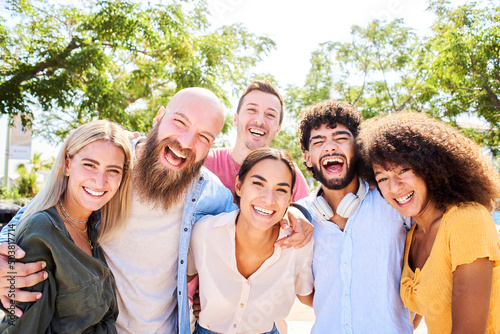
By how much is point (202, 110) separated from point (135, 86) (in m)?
7.69

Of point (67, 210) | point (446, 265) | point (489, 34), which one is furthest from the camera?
point (489, 34)

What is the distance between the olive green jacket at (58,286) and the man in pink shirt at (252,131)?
1981mm

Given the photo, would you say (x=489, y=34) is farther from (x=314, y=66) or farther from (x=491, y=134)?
(x=314, y=66)

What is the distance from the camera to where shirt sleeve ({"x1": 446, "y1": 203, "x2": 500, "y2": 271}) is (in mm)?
1954

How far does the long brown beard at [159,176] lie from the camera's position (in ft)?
9.37

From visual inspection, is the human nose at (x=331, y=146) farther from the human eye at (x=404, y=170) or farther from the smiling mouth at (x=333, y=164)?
the human eye at (x=404, y=170)

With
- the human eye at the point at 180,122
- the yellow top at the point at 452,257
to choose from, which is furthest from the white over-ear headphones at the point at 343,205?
the human eye at the point at 180,122

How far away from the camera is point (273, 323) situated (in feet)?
9.17

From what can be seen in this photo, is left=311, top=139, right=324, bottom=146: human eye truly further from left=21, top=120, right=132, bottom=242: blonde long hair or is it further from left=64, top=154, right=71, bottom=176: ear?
left=64, top=154, right=71, bottom=176: ear

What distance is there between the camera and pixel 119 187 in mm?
2656

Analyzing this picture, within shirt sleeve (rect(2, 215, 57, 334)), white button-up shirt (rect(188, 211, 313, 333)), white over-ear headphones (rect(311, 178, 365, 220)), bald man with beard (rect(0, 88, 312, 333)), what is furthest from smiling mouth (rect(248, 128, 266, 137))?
shirt sleeve (rect(2, 215, 57, 334))

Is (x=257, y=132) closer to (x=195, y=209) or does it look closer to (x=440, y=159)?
(x=195, y=209)

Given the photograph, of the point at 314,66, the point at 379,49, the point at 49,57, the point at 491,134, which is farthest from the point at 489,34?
the point at 49,57

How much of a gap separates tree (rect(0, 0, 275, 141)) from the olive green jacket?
22.5 ft
